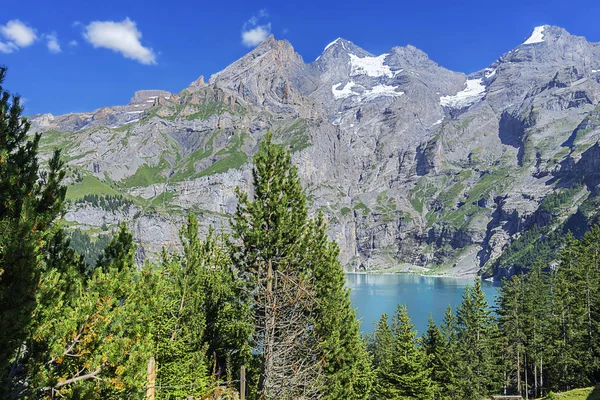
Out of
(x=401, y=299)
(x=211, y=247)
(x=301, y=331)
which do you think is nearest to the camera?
(x=301, y=331)

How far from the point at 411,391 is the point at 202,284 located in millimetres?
20021

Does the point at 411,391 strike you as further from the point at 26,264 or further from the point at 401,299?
the point at 401,299

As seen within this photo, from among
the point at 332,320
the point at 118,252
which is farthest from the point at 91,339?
the point at 332,320

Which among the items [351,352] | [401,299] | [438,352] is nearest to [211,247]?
[351,352]

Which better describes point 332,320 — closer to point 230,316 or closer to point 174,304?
A: point 230,316

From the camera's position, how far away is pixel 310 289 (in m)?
22.9

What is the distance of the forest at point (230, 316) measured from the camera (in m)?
7.92

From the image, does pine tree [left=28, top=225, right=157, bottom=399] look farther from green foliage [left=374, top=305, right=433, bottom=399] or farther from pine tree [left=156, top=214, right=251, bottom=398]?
green foliage [left=374, top=305, right=433, bottom=399]

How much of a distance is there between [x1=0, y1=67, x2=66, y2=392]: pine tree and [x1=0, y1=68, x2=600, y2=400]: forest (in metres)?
0.03

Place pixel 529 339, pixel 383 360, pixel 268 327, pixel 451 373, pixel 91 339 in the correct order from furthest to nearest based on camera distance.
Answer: pixel 383 360, pixel 529 339, pixel 451 373, pixel 268 327, pixel 91 339

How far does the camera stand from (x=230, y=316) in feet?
87.0

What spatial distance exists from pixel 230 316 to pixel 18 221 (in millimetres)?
20648

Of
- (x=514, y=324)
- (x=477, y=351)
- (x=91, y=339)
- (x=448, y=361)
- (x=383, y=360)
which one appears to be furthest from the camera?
(x=383, y=360)

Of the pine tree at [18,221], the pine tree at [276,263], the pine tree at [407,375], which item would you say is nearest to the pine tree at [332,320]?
the pine tree at [276,263]
